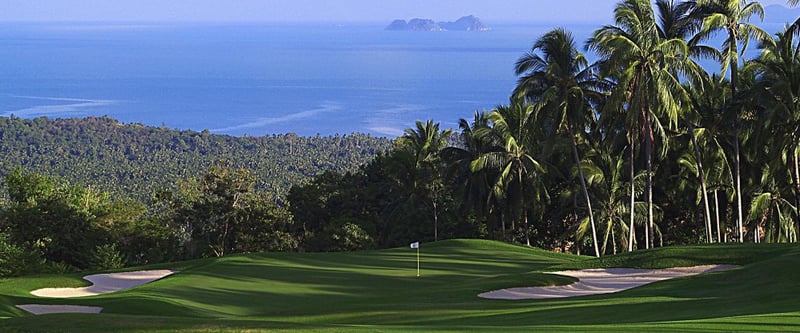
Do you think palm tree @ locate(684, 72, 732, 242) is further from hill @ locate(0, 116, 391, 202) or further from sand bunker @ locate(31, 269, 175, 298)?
hill @ locate(0, 116, 391, 202)

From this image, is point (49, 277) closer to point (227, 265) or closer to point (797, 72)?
point (227, 265)

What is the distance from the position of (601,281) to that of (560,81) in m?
12.3

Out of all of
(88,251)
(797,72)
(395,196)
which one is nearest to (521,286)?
(797,72)

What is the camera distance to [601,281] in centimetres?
2478

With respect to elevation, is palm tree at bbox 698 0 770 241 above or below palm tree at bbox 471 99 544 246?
above

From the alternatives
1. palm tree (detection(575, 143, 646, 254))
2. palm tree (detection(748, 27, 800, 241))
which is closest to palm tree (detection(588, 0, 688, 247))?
palm tree (detection(748, 27, 800, 241))

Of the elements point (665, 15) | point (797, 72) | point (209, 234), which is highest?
point (665, 15)

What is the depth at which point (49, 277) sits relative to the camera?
29.1 m

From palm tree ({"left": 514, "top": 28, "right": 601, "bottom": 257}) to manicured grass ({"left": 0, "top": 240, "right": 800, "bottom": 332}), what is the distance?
5.38m

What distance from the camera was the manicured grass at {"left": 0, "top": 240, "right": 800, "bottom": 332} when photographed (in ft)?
46.7

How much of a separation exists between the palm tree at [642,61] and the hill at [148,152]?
286ft

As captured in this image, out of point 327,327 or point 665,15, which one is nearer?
point 327,327

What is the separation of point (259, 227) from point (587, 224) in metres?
17.7

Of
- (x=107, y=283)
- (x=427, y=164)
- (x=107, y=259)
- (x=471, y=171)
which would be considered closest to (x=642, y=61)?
(x=471, y=171)
